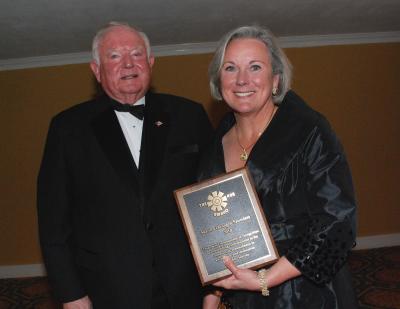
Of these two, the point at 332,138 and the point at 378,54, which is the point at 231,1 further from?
the point at 378,54

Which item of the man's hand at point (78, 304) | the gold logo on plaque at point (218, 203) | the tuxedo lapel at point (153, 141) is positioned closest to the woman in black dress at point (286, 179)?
the gold logo on plaque at point (218, 203)

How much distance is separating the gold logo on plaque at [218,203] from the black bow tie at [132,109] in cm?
78

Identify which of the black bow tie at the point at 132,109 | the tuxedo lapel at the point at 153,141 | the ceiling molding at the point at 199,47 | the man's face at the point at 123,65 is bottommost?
the tuxedo lapel at the point at 153,141

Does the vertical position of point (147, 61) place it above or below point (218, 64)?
above

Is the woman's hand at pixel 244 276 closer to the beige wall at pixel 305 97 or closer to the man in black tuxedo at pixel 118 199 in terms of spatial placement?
the man in black tuxedo at pixel 118 199

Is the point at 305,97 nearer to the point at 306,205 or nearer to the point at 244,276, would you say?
the point at 306,205

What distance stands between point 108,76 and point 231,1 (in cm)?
195

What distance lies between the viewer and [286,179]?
184cm

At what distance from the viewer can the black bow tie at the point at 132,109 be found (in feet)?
7.77

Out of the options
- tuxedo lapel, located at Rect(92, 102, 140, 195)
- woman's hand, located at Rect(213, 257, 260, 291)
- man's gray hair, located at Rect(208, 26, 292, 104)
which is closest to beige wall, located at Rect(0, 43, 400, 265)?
tuxedo lapel, located at Rect(92, 102, 140, 195)

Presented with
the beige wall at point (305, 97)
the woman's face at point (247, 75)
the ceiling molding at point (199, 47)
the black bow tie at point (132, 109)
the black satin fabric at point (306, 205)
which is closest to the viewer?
the black satin fabric at point (306, 205)

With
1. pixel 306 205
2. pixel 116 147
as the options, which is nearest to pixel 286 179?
pixel 306 205

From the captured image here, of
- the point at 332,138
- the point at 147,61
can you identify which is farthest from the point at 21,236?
the point at 332,138

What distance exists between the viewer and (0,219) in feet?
19.5
